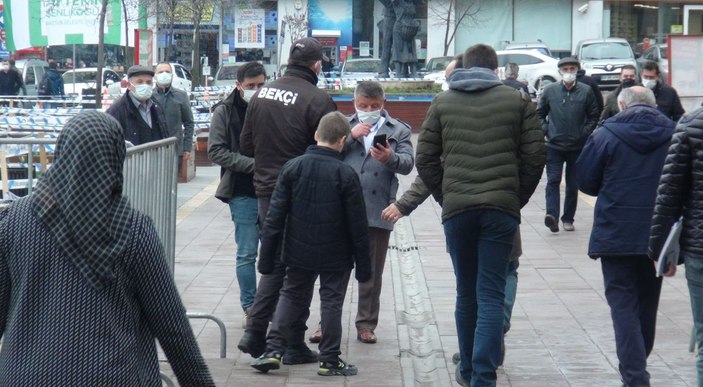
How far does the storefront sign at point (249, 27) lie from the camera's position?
5291 cm

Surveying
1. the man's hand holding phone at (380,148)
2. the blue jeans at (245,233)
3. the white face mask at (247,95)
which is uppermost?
the white face mask at (247,95)

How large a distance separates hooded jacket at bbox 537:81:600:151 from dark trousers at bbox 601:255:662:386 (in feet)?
19.8

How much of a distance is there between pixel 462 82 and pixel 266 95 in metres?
1.53

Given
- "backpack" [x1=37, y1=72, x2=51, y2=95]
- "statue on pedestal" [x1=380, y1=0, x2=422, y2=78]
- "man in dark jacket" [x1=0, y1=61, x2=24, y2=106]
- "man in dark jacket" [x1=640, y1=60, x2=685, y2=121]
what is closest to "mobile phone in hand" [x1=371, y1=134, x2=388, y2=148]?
"man in dark jacket" [x1=640, y1=60, x2=685, y2=121]

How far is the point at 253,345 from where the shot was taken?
6812 millimetres

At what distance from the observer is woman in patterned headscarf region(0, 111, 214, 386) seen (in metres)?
3.04

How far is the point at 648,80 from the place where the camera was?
1184 centimetres

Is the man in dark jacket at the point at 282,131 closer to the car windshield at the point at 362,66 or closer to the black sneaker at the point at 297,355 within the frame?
the black sneaker at the point at 297,355

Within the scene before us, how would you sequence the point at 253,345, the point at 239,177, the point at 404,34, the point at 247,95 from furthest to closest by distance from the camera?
the point at 404,34 → the point at 247,95 → the point at 239,177 → the point at 253,345

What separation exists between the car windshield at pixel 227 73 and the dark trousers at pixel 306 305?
3376 centimetres

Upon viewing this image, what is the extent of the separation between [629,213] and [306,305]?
1806 millimetres

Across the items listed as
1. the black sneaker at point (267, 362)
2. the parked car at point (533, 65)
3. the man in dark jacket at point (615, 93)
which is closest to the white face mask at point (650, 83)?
the man in dark jacket at point (615, 93)

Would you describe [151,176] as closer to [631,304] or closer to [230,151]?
[230,151]

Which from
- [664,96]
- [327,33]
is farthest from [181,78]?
[664,96]
